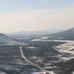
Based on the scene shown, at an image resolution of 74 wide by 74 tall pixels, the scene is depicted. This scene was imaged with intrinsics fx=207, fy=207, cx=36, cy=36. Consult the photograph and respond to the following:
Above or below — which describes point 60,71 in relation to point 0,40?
below

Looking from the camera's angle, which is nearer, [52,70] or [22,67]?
[52,70]

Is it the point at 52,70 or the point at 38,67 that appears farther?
the point at 38,67

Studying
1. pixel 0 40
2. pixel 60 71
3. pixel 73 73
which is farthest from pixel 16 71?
pixel 0 40

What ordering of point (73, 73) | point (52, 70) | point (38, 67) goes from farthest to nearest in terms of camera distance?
point (38, 67), point (52, 70), point (73, 73)

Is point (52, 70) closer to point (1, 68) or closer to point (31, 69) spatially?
point (31, 69)

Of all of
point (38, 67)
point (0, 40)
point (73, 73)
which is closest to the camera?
point (73, 73)

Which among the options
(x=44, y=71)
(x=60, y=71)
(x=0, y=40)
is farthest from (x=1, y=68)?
(x=0, y=40)

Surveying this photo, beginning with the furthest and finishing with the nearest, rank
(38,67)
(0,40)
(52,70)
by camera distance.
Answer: (0,40) → (38,67) → (52,70)

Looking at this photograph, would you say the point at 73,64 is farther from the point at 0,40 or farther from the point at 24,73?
the point at 0,40

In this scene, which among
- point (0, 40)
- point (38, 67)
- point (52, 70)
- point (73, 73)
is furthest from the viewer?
point (0, 40)
